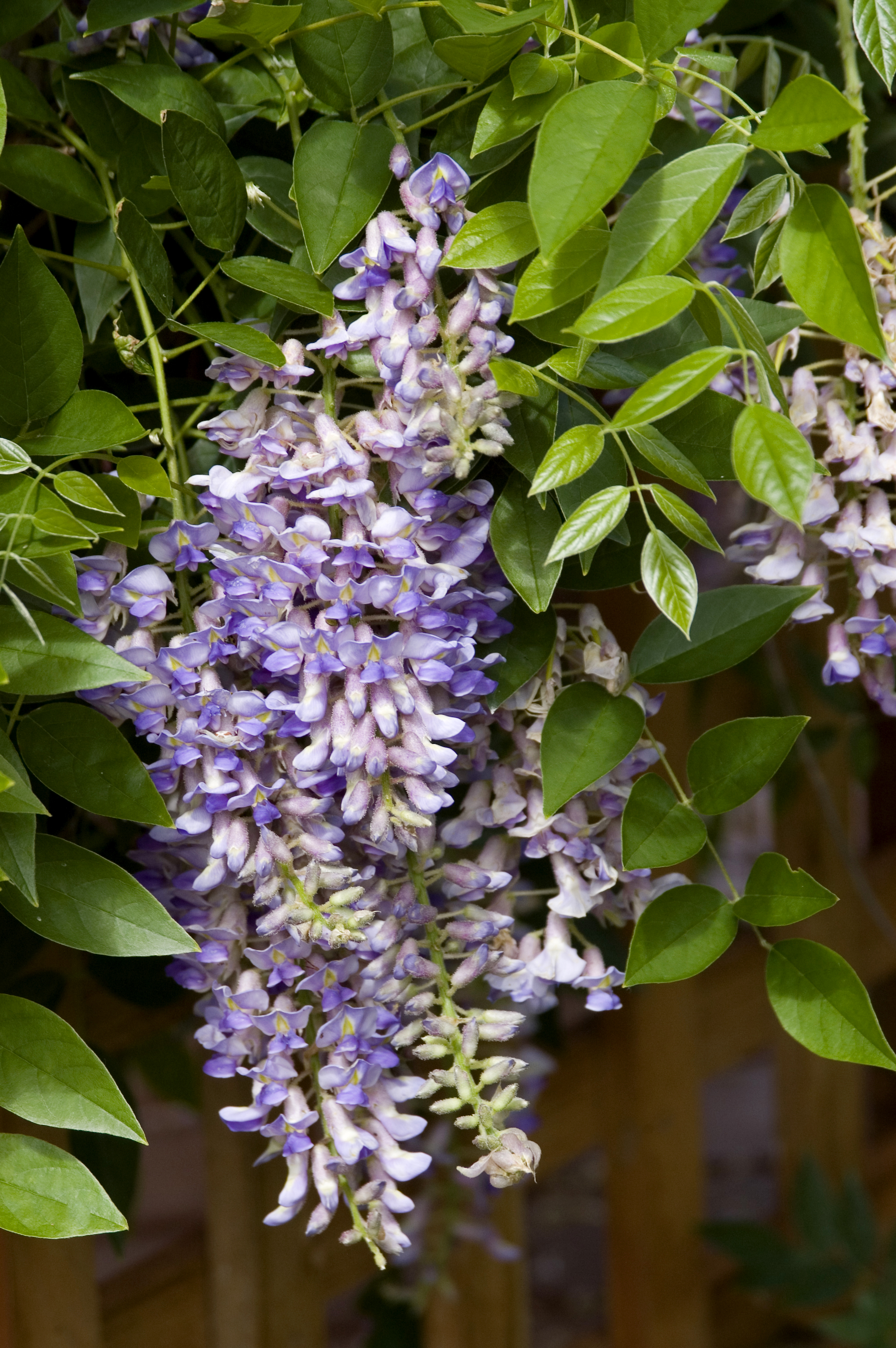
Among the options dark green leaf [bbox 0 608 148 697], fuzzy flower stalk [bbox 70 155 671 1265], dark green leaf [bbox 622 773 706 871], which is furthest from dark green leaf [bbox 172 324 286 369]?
dark green leaf [bbox 622 773 706 871]

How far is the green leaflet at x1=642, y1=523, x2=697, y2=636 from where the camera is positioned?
0.40 meters

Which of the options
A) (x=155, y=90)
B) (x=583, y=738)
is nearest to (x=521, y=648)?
(x=583, y=738)

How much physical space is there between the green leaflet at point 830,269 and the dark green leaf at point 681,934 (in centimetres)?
22

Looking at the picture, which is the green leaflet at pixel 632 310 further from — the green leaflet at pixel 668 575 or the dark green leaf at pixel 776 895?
the dark green leaf at pixel 776 895

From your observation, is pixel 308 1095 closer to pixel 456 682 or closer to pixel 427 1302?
pixel 456 682

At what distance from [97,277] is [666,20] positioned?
0.81ft

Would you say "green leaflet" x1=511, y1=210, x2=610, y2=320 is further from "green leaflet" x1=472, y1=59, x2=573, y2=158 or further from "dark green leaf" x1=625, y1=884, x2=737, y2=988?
"dark green leaf" x1=625, y1=884, x2=737, y2=988

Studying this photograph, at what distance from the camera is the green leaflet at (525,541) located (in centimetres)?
43

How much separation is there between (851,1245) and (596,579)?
1188mm

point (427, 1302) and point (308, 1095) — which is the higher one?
point (308, 1095)

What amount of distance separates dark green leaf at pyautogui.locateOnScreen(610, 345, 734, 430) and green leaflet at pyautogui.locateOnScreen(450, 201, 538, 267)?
0.08 meters

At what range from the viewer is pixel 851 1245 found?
136 centimetres

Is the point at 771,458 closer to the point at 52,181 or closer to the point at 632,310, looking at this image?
the point at 632,310

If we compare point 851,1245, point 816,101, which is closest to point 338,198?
point 816,101
